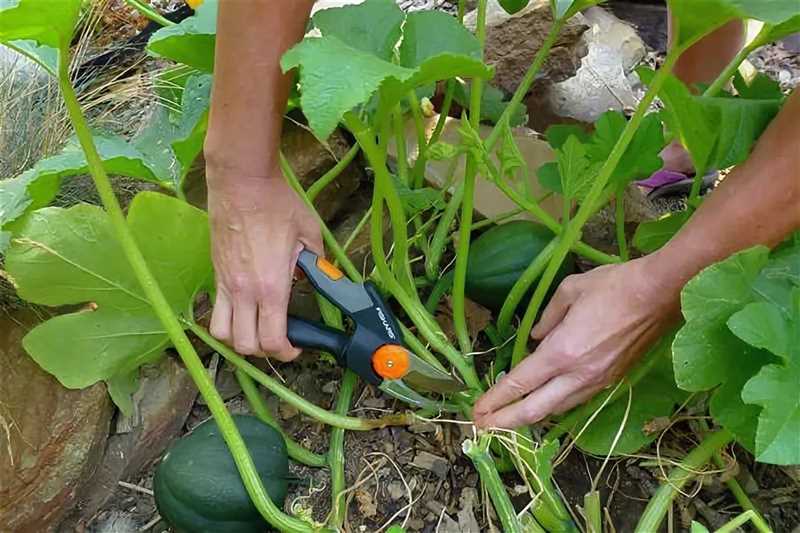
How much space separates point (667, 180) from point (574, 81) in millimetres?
325

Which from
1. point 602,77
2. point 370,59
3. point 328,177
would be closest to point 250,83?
point 370,59

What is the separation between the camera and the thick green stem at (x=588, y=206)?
0.87 metres

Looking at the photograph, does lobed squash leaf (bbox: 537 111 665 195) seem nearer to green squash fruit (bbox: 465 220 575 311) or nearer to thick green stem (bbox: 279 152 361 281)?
green squash fruit (bbox: 465 220 575 311)

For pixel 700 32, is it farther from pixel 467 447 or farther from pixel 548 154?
pixel 548 154

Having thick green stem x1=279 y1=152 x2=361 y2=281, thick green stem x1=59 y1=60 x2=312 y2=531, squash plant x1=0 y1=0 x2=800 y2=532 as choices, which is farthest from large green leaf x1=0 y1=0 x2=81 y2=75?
thick green stem x1=279 y1=152 x2=361 y2=281

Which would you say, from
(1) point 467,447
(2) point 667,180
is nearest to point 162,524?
(1) point 467,447

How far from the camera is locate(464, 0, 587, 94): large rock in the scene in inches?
62.6

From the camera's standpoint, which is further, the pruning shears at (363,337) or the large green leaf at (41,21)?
the pruning shears at (363,337)

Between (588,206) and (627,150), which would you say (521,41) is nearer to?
(627,150)

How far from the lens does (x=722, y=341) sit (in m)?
0.87

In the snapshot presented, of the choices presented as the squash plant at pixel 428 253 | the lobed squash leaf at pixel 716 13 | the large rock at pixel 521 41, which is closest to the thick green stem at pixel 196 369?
the squash plant at pixel 428 253

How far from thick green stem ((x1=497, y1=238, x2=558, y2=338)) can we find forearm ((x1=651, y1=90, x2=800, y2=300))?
216 millimetres

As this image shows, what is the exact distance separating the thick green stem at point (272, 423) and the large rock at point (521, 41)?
746mm

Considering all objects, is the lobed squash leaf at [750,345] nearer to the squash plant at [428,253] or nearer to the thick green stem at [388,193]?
the squash plant at [428,253]
